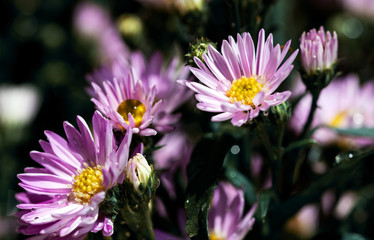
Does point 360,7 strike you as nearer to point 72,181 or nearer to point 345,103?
point 345,103

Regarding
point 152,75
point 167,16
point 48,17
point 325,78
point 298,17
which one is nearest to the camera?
point 325,78

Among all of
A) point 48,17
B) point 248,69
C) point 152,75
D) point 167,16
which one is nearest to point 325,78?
point 248,69

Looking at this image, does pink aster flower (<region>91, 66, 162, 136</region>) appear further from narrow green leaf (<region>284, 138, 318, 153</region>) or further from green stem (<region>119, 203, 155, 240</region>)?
narrow green leaf (<region>284, 138, 318, 153</region>)

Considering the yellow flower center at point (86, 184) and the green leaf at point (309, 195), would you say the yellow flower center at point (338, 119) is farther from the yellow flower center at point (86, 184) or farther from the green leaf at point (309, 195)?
the yellow flower center at point (86, 184)

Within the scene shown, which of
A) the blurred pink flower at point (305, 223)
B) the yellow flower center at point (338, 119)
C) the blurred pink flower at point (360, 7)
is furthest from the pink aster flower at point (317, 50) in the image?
the blurred pink flower at point (360, 7)

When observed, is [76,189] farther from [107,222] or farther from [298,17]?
[298,17]

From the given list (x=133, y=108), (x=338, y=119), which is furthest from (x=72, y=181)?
(x=338, y=119)
